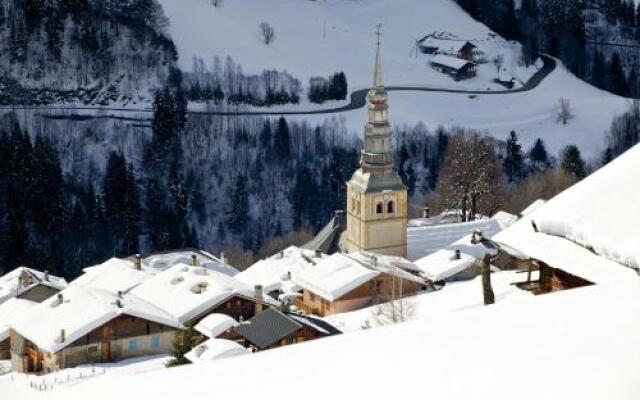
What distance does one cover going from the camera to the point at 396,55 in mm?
104188

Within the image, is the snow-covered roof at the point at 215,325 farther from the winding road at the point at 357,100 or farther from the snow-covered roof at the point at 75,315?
the winding road at the point at 357,100

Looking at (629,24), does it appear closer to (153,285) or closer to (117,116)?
(117,116)

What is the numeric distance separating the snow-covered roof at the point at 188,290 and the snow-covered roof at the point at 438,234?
1663 centimetres

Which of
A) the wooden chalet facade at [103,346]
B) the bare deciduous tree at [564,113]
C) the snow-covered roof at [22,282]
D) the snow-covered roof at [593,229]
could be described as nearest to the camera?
the snow-covered roof at [593,229]

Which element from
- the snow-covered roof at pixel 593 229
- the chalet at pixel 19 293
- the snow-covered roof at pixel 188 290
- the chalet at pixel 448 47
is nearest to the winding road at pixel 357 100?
the chalet at pixel 448 47

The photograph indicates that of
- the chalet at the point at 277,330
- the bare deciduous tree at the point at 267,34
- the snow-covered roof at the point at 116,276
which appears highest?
the bare deciduous tree at the point at 267,34

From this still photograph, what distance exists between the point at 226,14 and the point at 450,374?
93.5m

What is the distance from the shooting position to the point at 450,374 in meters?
11.4

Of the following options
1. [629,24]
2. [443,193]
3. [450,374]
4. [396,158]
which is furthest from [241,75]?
[450,374]

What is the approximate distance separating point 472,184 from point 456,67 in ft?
105

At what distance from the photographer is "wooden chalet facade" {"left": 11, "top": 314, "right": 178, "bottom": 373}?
1549 inches

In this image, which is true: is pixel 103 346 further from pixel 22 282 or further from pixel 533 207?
pixel 533 207

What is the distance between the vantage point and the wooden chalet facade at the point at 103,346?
39.3 metres

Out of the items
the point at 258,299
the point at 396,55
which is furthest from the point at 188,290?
the point at 396,55
